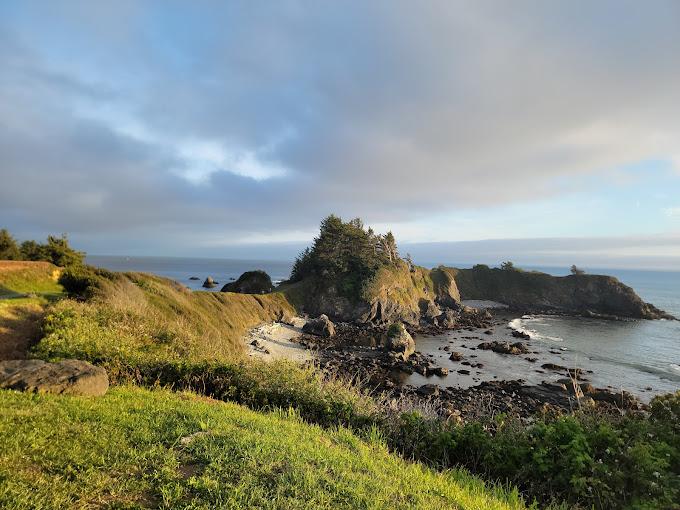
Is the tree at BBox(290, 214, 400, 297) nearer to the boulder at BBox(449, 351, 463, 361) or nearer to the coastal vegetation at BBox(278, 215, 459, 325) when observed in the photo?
the coastal vegetation at BBox(278, 215, 459, 325)

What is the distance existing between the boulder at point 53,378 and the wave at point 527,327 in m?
56.6

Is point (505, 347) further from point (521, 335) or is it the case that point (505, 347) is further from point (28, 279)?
point (28, 279)

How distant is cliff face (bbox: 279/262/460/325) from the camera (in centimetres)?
5997

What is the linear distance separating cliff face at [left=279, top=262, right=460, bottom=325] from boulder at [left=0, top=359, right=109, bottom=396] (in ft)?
168

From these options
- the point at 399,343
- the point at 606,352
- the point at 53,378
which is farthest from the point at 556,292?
the point at 53,378

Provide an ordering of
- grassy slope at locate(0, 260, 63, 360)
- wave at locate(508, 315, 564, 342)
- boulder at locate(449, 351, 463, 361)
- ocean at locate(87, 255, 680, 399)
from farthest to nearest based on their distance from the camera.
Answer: wave at locate(508, 315, 564, 342), boulder at locate(449, 351, 463, 361), ocean at locate(87, 255, 680, 399), grassy slope at locate(0, 260, 63, 360)

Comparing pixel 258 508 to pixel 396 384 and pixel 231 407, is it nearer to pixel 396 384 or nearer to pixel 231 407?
pixel 231 407

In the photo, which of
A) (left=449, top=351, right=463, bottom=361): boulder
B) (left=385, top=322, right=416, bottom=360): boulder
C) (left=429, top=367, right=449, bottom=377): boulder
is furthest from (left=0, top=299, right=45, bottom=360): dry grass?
(left=449, top=351, right=463, bottom=361): boulder

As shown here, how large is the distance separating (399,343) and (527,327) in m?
35.3

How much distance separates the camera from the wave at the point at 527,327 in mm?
53125

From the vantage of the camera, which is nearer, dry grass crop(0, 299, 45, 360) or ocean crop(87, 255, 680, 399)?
dry grass crop(0, 299, 45, 360)

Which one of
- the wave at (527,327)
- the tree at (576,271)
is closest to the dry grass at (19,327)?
the wave at (527,327)

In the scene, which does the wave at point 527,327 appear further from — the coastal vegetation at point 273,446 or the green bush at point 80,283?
the green bush at point 80,283

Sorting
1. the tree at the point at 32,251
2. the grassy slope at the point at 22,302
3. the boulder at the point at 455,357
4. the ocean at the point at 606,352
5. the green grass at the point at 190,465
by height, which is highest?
the tree at the point at 32,251
